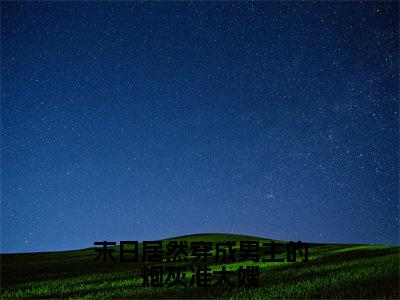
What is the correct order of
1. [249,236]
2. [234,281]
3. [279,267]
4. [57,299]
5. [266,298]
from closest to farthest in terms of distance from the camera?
1. [266,298]
2. [57,299]
3. [234,281]
4. [279,267]
5. [249,236]

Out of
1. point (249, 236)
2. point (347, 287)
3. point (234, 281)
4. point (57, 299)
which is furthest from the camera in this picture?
point (249, 236)

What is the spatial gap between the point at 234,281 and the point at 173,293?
2.80 metres

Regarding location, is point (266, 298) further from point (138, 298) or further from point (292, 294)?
point (138, 298)

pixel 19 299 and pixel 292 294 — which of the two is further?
pixel 19 299

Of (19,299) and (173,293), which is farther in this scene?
(19,299)

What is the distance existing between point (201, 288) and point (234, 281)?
1.68m

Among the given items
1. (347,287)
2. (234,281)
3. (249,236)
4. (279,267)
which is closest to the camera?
(347,287)

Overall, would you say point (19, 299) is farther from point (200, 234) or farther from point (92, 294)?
point (200, 234)

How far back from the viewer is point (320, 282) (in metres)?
16.3

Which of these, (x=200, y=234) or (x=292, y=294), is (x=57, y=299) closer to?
(x=292, y=294)

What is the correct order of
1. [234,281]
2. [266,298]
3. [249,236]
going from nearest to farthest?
[266,298] → [234,281] → [249,236]

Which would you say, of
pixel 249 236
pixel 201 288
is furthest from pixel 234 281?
pixel 249 236

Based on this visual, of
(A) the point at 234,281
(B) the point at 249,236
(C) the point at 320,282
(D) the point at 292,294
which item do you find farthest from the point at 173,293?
(B) the point at 249,236

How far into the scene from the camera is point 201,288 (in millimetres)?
16078
